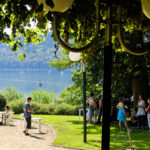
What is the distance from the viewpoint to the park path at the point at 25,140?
10.5 metres

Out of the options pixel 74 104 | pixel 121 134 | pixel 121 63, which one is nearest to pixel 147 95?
pixel 121 63

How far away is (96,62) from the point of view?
16781 mm

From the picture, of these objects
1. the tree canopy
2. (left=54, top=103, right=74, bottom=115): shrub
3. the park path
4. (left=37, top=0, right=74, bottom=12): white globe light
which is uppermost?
the tree canopy

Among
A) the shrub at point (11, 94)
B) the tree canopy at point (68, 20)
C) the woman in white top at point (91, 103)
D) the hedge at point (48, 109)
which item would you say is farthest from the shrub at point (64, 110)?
the tree canopy at point (68, 20)

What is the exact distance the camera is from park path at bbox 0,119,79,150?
1046 centimetres

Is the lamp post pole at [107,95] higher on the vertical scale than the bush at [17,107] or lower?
higher

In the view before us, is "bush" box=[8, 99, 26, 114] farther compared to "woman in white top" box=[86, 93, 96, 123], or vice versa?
"bush" box=[8, 99, 26, 114]

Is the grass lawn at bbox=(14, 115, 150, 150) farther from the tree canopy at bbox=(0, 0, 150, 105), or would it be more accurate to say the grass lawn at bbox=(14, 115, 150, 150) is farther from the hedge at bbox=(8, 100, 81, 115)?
the hedge at bbox=(8, 100, 81, 115)

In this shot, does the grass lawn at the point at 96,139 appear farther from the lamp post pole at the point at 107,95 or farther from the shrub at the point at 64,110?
the shrub at the point at 64,110

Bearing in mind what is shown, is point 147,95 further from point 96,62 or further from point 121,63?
point 96,62

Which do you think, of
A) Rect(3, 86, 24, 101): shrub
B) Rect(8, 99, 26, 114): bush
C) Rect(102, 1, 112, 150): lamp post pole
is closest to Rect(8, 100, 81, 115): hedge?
Rect(8, 99, 26, 114): bush

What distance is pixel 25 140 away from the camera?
11.9 meters

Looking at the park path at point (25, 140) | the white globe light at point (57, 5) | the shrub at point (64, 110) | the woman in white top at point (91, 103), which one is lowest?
the park path at point (25, 140)

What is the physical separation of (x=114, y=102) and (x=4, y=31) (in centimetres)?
1453
